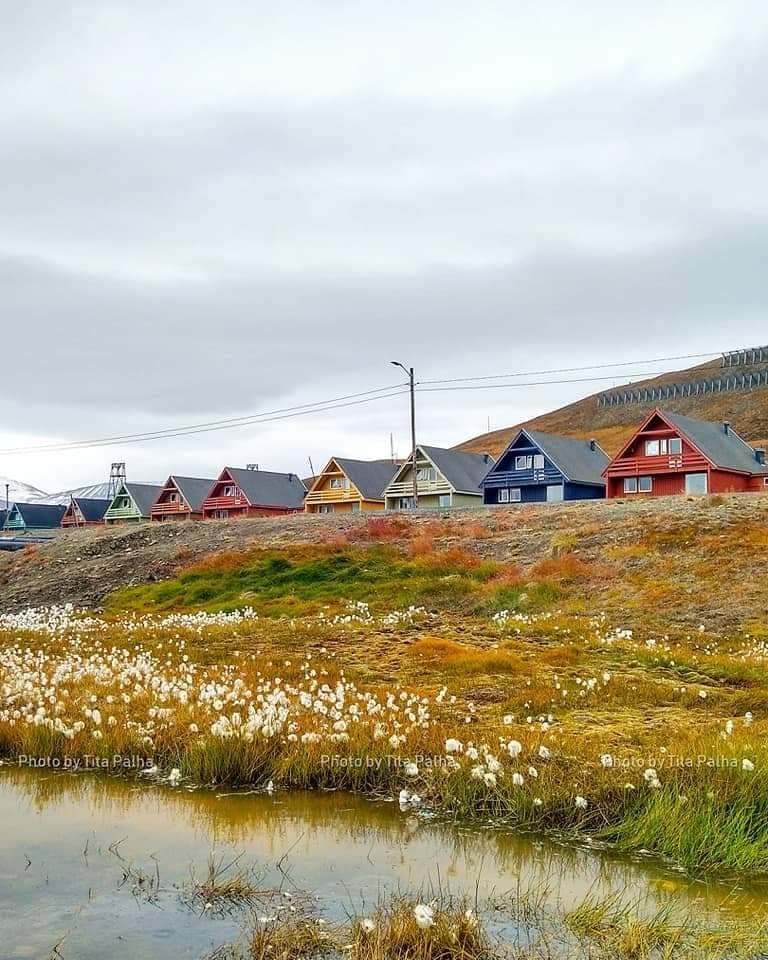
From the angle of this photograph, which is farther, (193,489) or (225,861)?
(193,489)

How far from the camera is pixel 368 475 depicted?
9581 cm

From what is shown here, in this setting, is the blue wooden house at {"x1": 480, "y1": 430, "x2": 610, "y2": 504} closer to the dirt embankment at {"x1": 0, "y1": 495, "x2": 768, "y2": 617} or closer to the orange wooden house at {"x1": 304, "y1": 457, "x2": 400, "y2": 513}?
the orange wooden house at {"x1": 304, "y1": 457, "x2": 400, "y2": 513}

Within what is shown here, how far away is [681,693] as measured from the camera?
50.3ft

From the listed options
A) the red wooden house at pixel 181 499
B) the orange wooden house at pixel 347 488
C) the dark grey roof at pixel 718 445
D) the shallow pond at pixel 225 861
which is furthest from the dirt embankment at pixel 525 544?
the red wooden house at pixel 181 499

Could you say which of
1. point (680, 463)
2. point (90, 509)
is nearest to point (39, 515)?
point (90, 509)

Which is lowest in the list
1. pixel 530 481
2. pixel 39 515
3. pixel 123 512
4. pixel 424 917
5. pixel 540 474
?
pixel 424 917

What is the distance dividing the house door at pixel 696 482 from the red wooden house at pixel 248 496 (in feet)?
147

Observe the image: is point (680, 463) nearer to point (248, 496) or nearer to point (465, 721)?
point (248, 496)

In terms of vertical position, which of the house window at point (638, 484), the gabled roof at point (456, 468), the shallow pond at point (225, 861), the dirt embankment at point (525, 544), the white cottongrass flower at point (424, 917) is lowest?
the shallow pond at point (225, 861)

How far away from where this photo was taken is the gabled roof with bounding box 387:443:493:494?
85.0m

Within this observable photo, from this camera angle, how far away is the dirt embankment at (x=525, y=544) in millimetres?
27641

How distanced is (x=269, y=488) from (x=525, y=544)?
227ft

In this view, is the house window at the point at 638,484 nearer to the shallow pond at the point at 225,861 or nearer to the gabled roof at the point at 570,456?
the gabled roof at the point at 570,456

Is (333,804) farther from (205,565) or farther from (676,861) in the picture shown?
(205,565)
